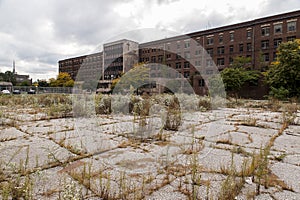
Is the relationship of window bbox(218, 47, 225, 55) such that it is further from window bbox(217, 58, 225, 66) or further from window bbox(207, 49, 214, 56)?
window bbox(207, 49, 214, 56)

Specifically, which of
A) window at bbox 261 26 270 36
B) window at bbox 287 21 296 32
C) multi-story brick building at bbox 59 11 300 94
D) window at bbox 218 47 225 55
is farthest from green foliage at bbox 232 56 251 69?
window at bbox 287 21 296 32

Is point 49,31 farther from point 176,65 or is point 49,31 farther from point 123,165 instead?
point 176,65

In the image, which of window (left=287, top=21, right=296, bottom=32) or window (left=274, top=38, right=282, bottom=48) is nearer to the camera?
window (left=287, top=21, right=296, bottom=32)

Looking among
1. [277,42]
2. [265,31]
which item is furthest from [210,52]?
[277,42]

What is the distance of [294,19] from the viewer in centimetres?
2764

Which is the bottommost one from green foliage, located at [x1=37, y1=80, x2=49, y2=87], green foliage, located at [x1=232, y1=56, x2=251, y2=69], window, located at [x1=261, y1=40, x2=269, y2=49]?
green foliage, located at [x1=37, y1=80, x2=49, y2=87]

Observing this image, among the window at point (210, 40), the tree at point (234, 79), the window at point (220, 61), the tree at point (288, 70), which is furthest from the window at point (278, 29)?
the tree at point (288, 70)

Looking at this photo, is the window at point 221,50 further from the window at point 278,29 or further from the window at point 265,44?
the window at point 278,29

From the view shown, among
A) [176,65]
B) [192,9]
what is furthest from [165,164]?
[176,65]

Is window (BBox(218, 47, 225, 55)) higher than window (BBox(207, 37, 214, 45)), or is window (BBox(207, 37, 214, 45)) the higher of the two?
window (BBox(207, 37, 214, 45))

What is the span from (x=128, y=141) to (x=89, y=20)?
2.76 metres

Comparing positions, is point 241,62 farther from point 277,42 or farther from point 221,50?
point 277,42

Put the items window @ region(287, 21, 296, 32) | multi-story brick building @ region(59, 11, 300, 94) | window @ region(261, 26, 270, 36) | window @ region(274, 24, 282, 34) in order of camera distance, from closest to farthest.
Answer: window @ region(287, 21, 296, 32), multi-story brick building @ region(59, 11, 300, 94), window @ region(274, 24, 282, 34), window @ region(261, 26, 270, 36)

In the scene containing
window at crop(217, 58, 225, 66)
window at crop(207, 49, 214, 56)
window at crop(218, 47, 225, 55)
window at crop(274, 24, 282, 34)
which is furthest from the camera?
window at crop(207, 49, 214, 56)
